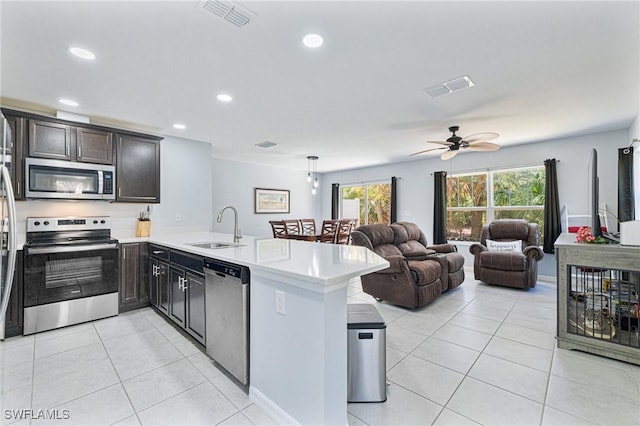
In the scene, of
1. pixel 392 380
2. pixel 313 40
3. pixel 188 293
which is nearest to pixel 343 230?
pixel 188 293

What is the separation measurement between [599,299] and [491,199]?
366cm

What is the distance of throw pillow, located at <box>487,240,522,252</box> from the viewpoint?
4.78 m

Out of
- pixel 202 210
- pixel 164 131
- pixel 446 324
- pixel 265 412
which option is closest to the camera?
pixel 265 412

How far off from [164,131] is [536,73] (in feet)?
15.1

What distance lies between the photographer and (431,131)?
4.38 meters

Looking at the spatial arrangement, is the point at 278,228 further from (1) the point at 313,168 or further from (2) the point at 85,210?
(2) the point at 85,210

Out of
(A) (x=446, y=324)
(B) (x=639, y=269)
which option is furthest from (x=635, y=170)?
(A) (x=446, y=324)

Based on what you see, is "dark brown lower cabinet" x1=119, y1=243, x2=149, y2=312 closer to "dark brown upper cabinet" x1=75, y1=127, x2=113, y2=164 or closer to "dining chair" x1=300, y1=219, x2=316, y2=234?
"dark brown upper cabinet" x1=75, y1=127, x2=113, y2=164

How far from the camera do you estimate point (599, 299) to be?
2.50 metres

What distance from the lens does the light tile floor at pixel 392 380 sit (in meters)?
1.72

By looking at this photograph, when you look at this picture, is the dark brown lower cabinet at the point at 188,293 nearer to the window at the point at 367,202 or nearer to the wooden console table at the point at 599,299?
the wooden console table at the point at 599,299

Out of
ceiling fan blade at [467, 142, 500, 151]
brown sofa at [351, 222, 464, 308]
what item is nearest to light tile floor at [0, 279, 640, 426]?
brown sofa at [351, 222, 464, 308]

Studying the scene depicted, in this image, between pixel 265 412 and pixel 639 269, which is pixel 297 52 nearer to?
pixel 265 412

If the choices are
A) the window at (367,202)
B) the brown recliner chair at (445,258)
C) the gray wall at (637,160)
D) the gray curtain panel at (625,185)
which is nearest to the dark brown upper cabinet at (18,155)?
the brown recliner chair at (445,258)
